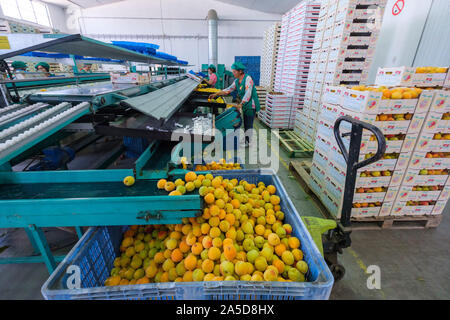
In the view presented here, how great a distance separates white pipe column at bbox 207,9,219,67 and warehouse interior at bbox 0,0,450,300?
1127 centimetres

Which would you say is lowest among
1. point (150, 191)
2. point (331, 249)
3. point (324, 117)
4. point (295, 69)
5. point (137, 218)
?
point (331, 249)

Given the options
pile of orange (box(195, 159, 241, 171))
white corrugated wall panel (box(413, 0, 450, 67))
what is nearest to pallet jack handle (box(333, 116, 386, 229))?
pile of orange (box(195, 159, 241, 171))

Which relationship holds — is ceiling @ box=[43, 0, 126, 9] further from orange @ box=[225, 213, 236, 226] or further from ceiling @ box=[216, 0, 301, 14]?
orange @ box=[225, 213, 236, 226]

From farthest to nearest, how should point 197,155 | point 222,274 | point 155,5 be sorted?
point 155,5, point 197,155, point 222,274

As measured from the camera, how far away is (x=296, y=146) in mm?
5359

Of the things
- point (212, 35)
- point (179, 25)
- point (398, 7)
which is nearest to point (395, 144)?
point (398, 7)

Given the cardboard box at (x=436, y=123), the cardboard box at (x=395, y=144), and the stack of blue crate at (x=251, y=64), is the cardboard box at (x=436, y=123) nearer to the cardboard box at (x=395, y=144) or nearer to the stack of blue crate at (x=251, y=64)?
the cardboard box at (x=395, y=144)

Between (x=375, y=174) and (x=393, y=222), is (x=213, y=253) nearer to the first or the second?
(x=375, y=174)

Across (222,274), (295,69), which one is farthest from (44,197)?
(295,69)

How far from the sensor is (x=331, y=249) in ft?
5.39
